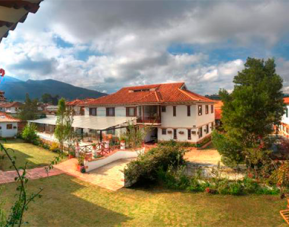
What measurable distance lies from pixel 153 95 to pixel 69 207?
Result: 22779 millimetres

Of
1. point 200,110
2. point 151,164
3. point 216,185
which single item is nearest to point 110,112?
point 200,110

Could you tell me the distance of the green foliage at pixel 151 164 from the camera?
14312mm

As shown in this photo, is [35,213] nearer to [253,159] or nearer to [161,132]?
[253,159]

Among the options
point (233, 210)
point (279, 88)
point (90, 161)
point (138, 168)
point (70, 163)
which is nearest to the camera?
point (233, 210)

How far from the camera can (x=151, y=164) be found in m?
15.0

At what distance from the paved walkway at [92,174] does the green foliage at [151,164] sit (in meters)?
0.80

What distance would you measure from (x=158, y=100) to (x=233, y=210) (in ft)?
65.5

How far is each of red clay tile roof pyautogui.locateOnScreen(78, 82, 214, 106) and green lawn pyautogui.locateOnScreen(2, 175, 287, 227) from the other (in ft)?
55.4

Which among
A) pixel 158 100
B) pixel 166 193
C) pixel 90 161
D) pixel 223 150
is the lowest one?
pixel 166 193

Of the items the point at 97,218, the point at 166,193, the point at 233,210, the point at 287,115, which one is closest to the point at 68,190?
the point at 97,218

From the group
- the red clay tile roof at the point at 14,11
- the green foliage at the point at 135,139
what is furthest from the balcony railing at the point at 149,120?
the red clay tile roof at the point at 14,11

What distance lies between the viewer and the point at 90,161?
17.7 metres

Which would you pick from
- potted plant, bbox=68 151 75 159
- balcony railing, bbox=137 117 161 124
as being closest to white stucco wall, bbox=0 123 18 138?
potted plant, bbox=68 151 75 159

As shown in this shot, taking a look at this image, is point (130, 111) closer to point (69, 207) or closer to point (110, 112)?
point (110, 112)
